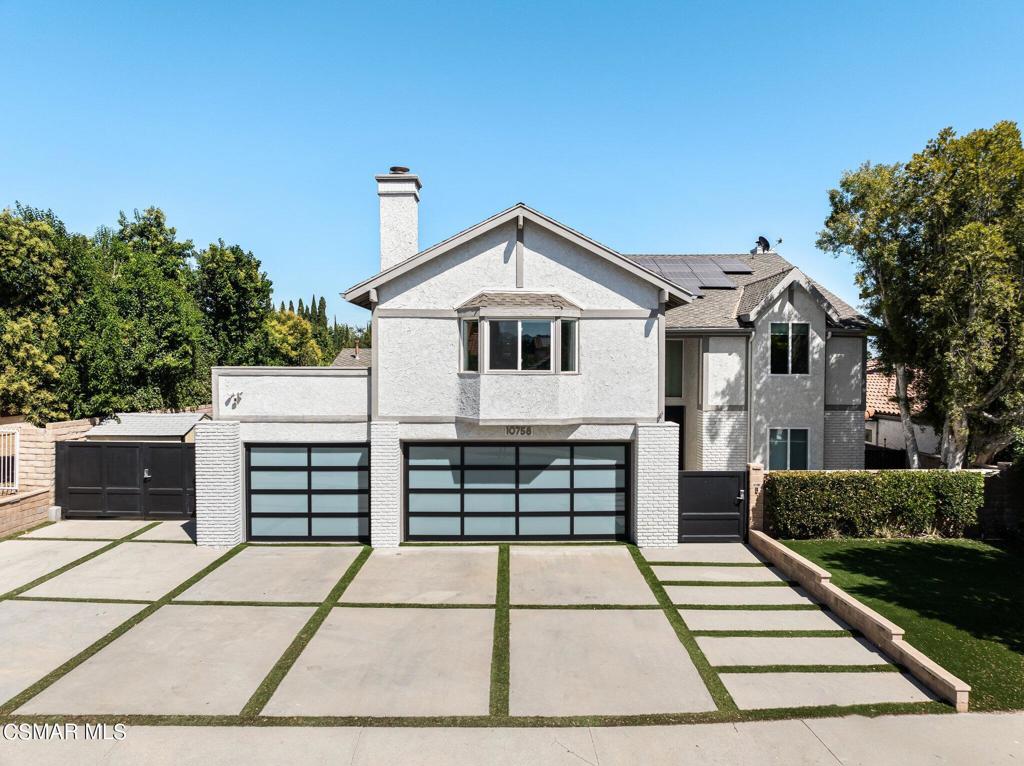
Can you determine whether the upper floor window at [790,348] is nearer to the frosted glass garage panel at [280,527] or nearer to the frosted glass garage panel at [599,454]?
the frosted glass garage panel at [599,454]

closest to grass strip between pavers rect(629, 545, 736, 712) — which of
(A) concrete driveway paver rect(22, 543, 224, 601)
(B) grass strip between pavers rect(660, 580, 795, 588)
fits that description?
(B) grass strip between pavers rect(660, 580, 795, 588)

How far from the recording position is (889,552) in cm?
1312

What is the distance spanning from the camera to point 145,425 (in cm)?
1705

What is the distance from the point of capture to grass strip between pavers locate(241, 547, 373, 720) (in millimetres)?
7441

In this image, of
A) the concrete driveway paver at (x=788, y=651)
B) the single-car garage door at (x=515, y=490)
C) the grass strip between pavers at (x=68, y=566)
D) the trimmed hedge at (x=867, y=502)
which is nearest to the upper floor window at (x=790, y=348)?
the trimmed hedge at (x=867, y=502)

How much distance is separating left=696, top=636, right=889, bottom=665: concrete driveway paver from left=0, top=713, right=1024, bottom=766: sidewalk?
1435 millimetres

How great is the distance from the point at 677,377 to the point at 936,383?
6960mm

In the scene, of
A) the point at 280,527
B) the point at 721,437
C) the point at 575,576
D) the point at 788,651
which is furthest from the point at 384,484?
the point at 721,437

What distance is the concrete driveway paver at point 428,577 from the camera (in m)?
10.9

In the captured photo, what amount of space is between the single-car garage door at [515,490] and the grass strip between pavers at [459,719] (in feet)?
23.3

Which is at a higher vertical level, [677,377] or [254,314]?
[254,314]

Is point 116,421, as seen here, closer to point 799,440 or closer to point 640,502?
point 640,502

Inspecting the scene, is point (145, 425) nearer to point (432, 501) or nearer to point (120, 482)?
point (120, 482)

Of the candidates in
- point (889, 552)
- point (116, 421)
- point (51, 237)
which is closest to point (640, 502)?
point (889, 552)
